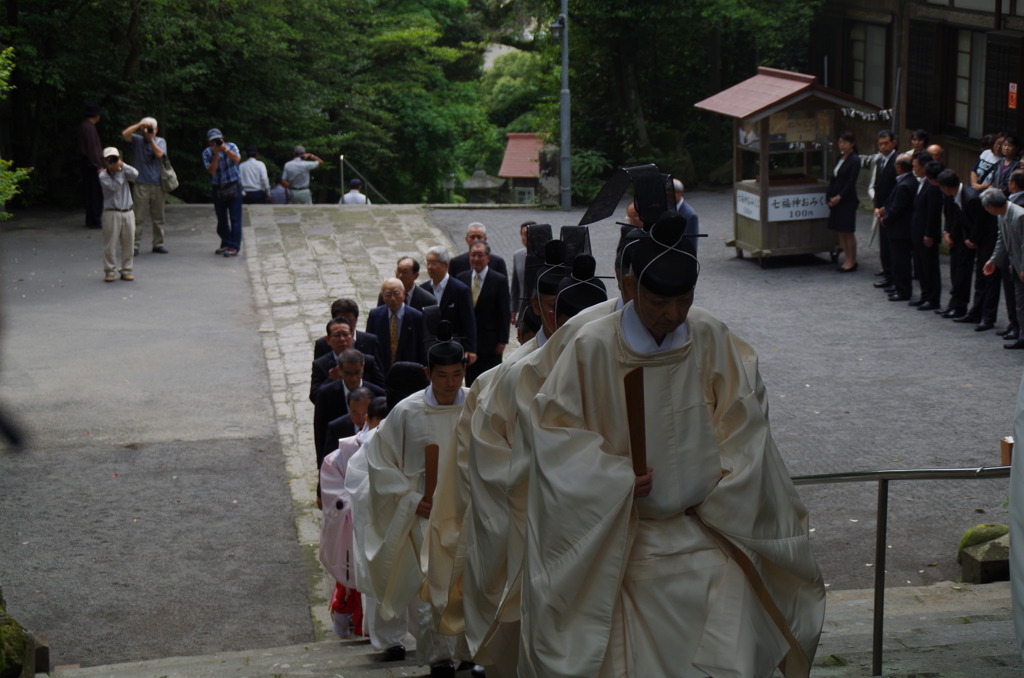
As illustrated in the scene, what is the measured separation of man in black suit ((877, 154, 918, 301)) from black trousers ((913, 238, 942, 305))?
29 centimetres

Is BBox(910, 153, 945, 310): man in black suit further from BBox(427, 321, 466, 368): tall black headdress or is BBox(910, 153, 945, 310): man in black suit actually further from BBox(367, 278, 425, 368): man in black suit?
BBox(427, 321, 466, 368): tall black headdress

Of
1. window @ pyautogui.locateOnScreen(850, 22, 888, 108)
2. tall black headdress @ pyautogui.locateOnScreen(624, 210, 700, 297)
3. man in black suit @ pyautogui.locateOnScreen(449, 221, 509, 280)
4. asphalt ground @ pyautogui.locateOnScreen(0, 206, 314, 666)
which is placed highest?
window @ pyautogui.locateOnScreen(850, 22, 888, 108)

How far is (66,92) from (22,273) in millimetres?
6196

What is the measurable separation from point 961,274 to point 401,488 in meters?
8.64

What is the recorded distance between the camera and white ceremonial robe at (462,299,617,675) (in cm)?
383

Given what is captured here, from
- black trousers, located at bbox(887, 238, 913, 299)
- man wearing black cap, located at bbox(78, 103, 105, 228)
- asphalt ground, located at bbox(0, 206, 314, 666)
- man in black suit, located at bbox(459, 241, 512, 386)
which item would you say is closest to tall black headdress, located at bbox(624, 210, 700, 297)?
asphalt ground, located at bbox(0, 206, 314, 666)

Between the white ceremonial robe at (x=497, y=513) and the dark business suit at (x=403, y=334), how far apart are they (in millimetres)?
4294

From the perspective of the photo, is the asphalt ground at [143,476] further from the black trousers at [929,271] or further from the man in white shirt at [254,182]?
the black trousers at [929,271]

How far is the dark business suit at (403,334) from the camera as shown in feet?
28.1

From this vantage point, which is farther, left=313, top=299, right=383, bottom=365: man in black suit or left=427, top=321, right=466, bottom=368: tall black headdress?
left=313, top=299, right=383, bottom=365: man in black suit

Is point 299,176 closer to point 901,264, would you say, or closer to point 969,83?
point 969,83

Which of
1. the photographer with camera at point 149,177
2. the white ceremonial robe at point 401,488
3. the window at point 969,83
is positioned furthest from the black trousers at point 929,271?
the photographer with camera at point 149,177

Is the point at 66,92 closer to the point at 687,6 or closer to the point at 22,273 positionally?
the point at 22,273

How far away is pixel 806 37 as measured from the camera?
72.9 feet
